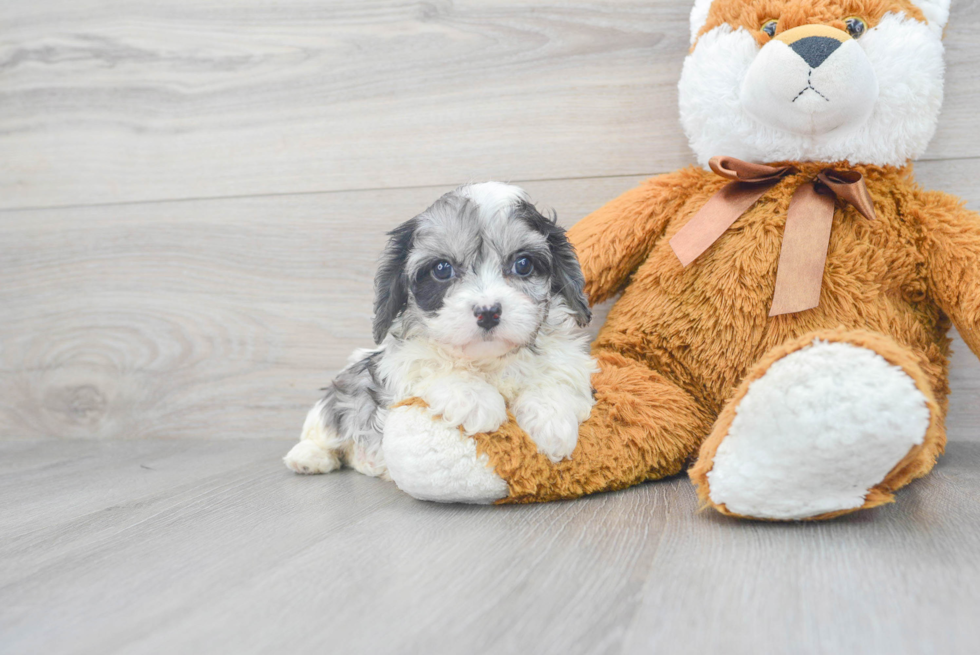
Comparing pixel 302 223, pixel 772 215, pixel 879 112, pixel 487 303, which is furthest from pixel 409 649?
pixel 302 223

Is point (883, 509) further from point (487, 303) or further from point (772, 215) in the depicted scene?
point (487, 303)

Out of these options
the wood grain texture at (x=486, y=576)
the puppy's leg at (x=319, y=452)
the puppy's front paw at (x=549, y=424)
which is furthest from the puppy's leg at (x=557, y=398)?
the puppy's leg at (x=319, y=452)

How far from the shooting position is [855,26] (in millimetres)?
1217

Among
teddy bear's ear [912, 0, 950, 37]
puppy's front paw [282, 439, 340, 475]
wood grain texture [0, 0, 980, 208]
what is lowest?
puppy's front paw [282, 439, 340, 475]

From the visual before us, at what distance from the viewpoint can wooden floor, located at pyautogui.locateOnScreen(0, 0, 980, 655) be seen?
2.51 feet

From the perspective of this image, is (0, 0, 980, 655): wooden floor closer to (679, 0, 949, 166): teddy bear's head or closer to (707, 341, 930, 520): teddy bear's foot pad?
(707, 341, 930, 520): teddy bear's foot pad

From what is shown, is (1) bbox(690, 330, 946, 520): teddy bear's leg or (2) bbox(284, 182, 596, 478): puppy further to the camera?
(2) bbox(284, 182, 596, 478): puppy

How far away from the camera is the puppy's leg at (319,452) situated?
1.44 metres

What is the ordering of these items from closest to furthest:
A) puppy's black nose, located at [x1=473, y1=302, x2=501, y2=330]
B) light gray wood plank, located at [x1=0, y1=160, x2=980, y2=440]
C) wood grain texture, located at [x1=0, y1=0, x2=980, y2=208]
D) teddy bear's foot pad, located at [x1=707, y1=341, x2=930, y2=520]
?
teddy bear's foot pad, located at [x1=707, y1=341, x2=930, y2=520], puppy's black nose, located at [x1=473, y1=302, x2=501, y2=330], wood grain texture, located at [x1=0, y1=0, x2=980, y2=208], light gray wood plank, located at [x1=0, y1=160, x2=980, y2=440]

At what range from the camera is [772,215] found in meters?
1.28

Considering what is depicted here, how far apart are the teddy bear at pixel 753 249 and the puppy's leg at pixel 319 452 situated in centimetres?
34

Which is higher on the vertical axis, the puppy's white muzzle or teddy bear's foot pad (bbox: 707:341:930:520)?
the puppy's white muzzle

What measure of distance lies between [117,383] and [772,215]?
1.63 m

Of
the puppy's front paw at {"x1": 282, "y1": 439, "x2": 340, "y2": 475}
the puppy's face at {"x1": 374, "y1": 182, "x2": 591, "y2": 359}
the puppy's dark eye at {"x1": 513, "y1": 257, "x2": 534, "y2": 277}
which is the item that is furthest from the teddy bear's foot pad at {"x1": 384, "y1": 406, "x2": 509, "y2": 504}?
the puppy's front paw at {"x1": 282, "y1": 439, "x2": 340, "y2": 475}
